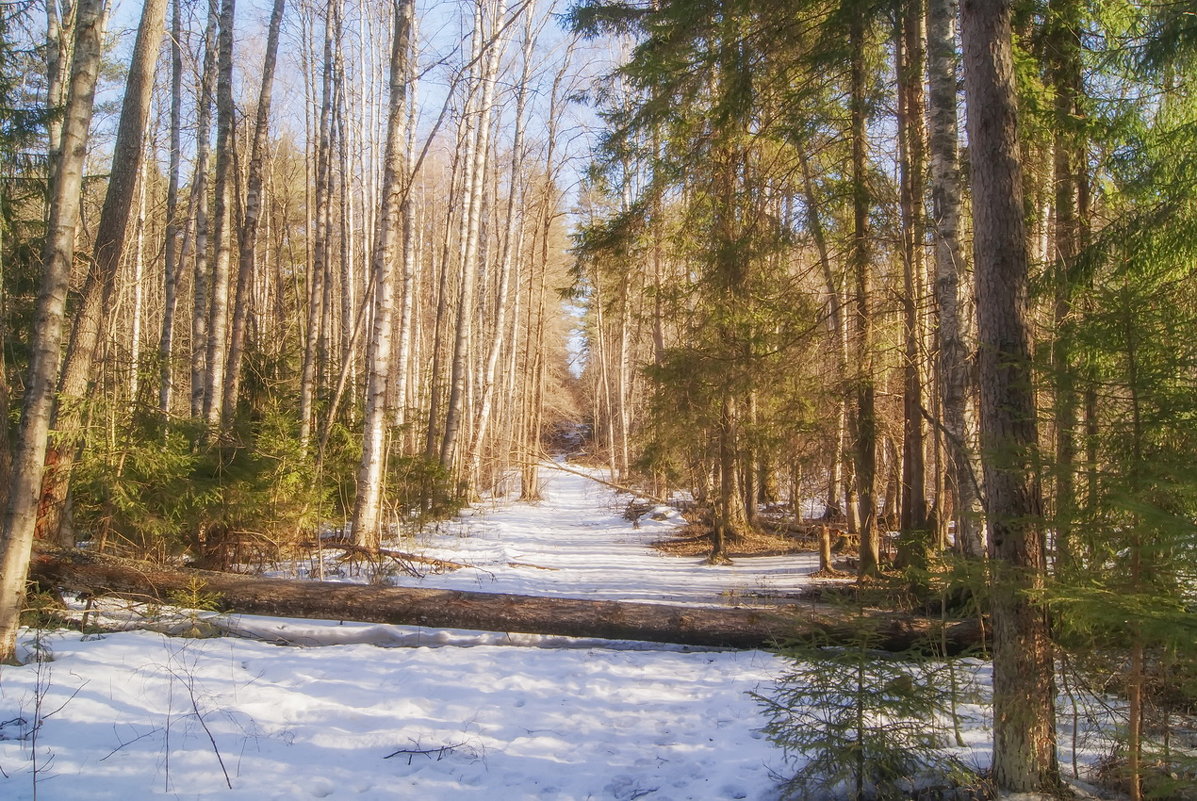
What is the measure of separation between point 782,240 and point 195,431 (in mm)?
7387

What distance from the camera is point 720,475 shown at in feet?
41.4

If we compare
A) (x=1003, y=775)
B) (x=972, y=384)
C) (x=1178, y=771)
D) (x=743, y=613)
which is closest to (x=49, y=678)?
(x=743, y=613)

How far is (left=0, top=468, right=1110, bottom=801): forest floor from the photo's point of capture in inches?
146

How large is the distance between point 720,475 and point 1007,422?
29.9 feet

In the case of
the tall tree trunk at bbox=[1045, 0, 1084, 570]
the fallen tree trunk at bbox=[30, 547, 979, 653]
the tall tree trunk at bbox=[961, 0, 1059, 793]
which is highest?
the tall tree trunk at bbox=[1045, 0, 1084, 570]

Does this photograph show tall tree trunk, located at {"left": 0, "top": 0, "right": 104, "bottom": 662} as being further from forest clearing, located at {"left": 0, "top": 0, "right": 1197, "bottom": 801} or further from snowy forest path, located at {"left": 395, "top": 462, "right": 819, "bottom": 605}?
snowy forest path, located at {"left": 395, "top": 462, "right": 819, "bottom": 605}

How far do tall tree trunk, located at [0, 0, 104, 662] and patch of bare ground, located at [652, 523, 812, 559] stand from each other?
9.56m

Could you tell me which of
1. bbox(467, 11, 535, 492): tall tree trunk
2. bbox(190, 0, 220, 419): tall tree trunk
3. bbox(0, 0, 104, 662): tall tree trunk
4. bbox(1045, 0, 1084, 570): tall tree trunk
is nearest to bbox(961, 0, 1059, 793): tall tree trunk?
bbox(1045, 0, 1084, 570): tall tree trunk

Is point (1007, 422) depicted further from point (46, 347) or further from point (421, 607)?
point (46, 347)

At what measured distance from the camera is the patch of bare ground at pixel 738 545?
40.7 feet

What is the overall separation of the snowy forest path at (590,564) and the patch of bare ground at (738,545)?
0.37m

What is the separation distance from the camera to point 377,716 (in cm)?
452

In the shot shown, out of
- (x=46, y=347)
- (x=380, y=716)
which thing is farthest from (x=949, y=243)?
(x=46, y=347)

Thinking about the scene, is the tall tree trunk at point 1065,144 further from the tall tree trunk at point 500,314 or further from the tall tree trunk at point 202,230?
the tall tree trunk at point 500,314
